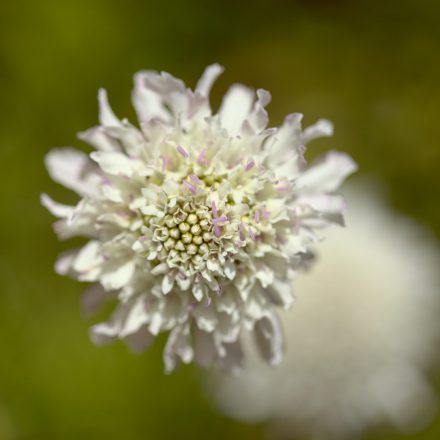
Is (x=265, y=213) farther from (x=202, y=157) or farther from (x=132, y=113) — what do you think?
(x=132, y=113)

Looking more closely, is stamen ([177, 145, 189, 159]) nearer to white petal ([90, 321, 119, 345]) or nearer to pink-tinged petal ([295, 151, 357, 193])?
pink-tinged petal ([295, 151, 357, 193])

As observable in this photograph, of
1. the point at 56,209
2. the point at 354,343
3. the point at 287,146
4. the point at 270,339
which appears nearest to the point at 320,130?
the point at 287,146

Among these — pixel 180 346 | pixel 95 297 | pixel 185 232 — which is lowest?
pixel 180 346

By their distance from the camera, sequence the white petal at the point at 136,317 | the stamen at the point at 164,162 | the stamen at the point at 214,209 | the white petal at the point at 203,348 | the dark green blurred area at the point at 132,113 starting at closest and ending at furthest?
the stamen at the point at 214,209 < the stamen at the point at 164,162 < the white petal at the point at 136,317 < the white petal at the point at 203,348 < the dark green blurred area at the point at 132,113

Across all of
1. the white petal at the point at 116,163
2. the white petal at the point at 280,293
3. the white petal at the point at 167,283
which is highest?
the white petal at the point at 116,163

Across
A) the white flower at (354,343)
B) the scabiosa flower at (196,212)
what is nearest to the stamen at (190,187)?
the scabiosa flower at (196,212)

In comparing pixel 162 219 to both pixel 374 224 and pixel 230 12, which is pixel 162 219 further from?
pixel 230 12

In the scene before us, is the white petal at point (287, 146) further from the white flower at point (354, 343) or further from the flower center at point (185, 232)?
the white flower at point (354, 343)
